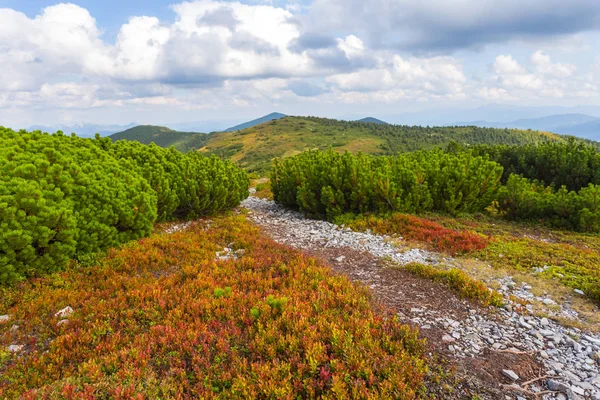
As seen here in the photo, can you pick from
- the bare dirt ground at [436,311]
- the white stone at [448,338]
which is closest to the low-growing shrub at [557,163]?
the bare dirt ground at [436,311]

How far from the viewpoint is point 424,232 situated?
1277 cm

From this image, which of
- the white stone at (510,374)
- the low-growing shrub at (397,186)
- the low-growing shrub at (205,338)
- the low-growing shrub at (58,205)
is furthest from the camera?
the low-growing shrub at (397,186)

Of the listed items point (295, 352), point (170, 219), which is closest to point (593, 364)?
point (295, 352)

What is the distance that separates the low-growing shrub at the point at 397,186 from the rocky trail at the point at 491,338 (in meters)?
5.41

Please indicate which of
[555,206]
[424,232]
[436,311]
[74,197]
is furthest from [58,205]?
[555,206]

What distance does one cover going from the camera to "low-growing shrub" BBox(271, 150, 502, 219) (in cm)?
1573

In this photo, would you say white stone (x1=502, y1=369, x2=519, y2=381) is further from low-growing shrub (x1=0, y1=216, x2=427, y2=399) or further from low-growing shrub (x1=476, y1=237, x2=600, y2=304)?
low-growing shrub (x1=476, y1=237, x2=600, y2=304)

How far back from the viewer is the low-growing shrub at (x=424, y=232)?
1134 cm

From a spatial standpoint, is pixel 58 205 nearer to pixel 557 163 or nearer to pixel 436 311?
pixel 436 311

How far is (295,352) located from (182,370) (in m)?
1.77

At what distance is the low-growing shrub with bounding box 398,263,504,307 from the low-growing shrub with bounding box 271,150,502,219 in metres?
6.31

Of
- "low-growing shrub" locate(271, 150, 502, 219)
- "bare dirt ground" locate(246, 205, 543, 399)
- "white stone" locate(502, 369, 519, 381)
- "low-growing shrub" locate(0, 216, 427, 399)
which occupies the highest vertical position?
"low-growing shrub" locate(271, 150, 502, 219)

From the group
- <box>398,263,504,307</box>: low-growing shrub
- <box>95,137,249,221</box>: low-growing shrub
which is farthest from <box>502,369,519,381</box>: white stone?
<box>95,137,249,221</box>: low-growing shrub

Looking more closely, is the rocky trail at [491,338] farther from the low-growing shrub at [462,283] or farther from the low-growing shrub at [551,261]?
the low-growing shrub at [551,261]
